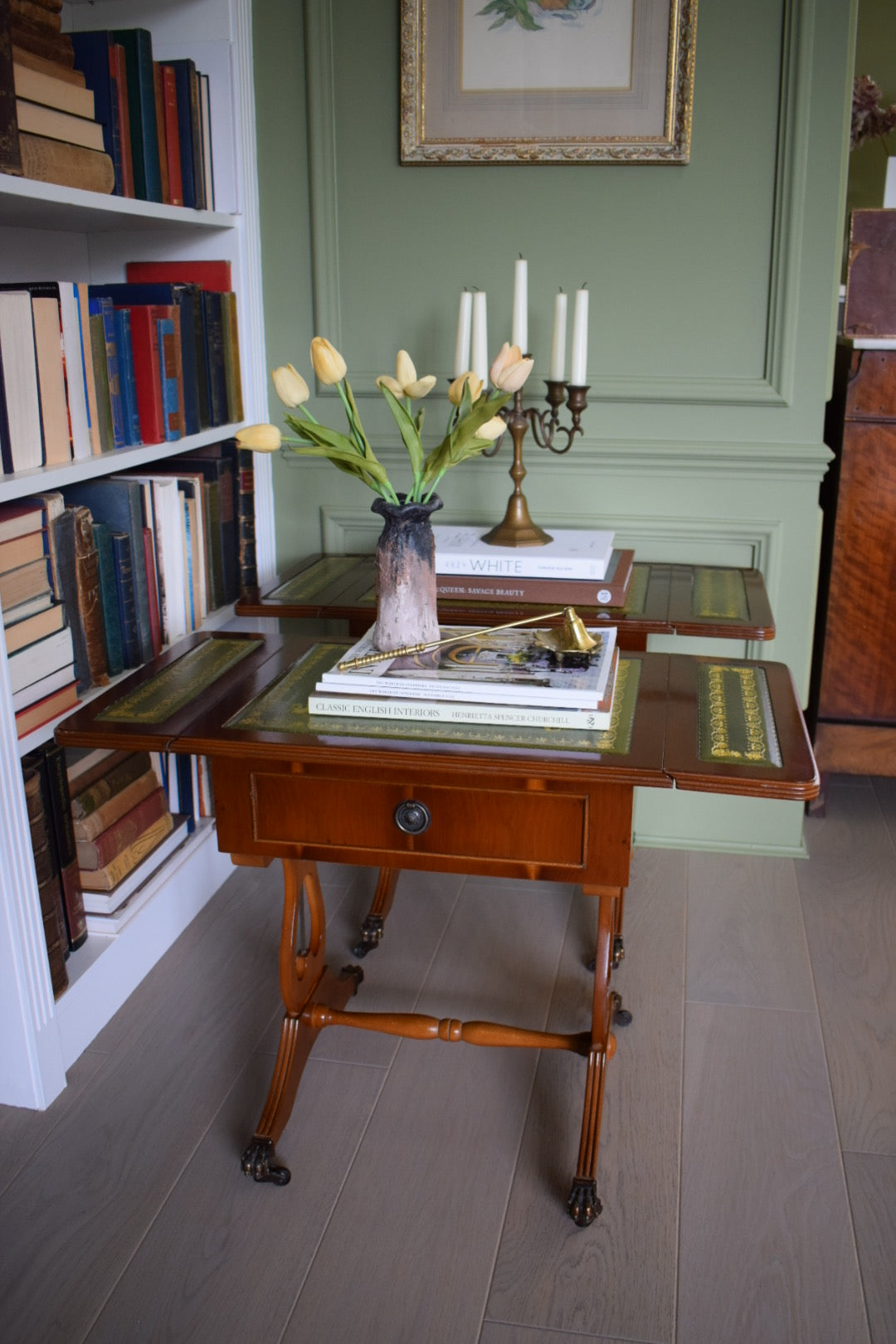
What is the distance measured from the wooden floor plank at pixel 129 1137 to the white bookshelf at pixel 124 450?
0.08 metres

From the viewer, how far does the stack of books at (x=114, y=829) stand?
1955 mm

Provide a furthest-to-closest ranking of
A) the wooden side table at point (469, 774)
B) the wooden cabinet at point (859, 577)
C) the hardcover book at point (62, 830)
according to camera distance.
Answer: the wooden cabinet at point (859, 577), the hardcover book at point (62, 830), the wooden side table at point (469, 774)

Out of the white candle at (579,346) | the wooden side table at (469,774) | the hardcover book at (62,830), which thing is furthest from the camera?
the white candle at (579,346)

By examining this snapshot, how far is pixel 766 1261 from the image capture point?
4.71ft

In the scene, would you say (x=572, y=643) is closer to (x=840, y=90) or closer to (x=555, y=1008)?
(x=555, y=1008)

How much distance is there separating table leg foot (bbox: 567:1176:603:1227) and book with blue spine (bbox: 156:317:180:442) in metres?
1.40

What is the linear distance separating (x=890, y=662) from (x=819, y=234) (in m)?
0.93

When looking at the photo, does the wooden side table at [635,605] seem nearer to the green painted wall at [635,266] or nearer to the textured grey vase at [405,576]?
the green painted wall at [635,266]

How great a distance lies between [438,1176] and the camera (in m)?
1.59

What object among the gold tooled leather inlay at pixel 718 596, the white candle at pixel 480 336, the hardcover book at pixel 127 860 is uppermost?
the white candle at pixel 480 336

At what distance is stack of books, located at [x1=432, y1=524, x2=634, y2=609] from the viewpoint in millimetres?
1911

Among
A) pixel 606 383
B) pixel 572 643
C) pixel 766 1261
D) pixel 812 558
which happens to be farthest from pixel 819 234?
pixel 766 1261

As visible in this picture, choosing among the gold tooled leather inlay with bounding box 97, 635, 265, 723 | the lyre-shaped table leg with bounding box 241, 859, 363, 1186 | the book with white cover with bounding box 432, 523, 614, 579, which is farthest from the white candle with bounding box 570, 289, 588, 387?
the lyre-shaped table leg with bounding box 241, 859, 363, 1186

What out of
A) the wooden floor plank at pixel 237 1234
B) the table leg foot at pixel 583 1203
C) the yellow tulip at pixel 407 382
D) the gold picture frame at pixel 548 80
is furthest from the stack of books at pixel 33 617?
the gold picture frame at pixel 548 80
